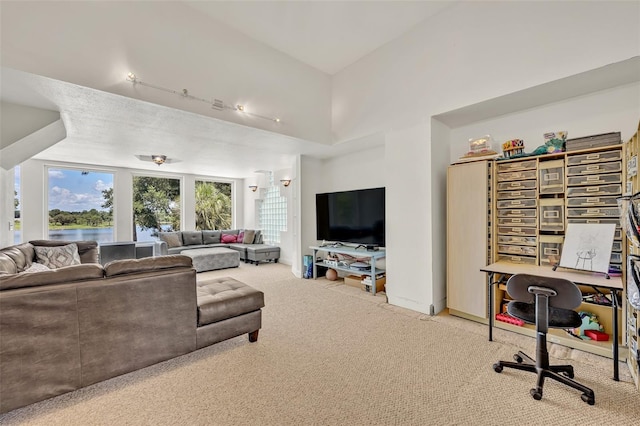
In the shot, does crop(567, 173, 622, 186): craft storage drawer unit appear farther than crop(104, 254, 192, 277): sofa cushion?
Yes

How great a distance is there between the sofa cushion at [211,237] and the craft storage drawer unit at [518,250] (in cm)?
694

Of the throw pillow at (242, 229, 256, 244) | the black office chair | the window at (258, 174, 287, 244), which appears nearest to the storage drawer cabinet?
the black office chair

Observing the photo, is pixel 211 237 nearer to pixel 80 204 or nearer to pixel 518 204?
pixel 80 204

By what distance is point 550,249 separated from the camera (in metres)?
2.83

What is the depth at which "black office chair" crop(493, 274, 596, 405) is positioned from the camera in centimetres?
185

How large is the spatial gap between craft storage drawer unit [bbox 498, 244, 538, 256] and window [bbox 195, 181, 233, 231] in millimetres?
7762

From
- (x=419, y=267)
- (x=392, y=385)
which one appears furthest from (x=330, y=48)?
(x=392, y=385)

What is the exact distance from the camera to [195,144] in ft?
15.6

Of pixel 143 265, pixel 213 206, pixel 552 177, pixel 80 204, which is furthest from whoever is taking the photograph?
pixel 213 206

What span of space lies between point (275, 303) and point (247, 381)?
5.97 ft

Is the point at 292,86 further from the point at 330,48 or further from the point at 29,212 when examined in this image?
the point at 29,212

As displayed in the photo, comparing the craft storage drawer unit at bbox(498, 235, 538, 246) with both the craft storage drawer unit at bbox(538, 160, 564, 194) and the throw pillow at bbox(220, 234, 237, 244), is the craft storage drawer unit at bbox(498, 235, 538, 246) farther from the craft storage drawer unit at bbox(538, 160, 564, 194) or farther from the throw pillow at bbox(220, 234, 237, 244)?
the throw pillow at bbox(220, 234, 237, 244)

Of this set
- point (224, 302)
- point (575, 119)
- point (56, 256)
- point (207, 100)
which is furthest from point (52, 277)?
point (575, 119)

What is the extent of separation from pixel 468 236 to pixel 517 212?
1.84 ft
